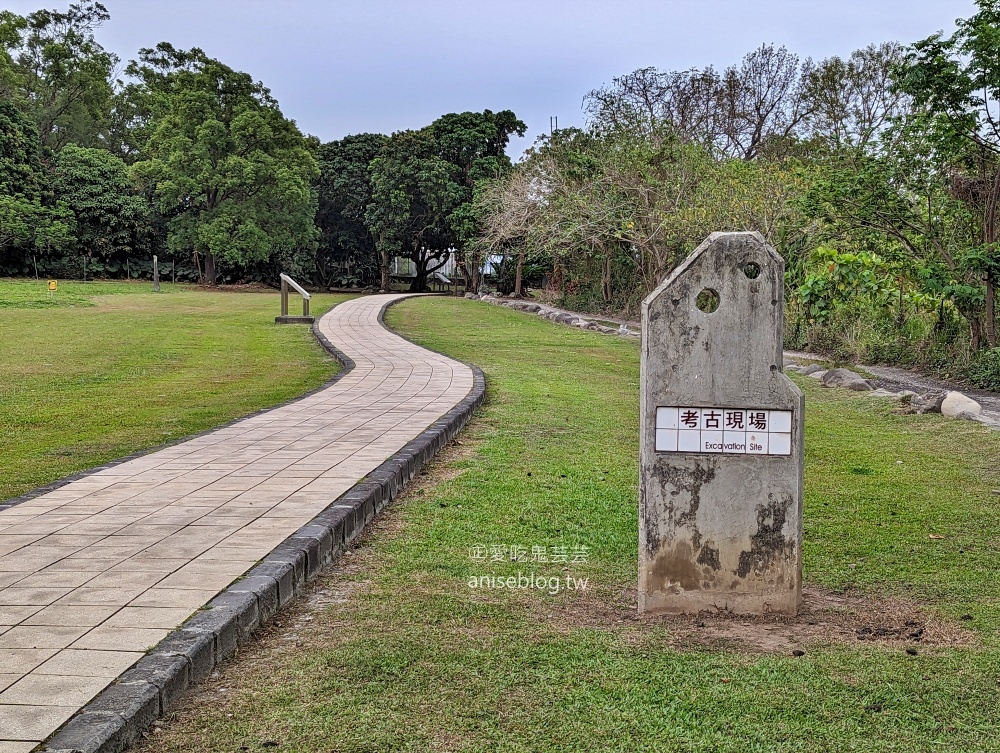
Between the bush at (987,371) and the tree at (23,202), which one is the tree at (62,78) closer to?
the tree at (23,202)

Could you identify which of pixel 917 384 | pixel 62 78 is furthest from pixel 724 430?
pixel 62 78

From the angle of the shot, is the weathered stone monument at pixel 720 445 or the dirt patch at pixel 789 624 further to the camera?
the weathered stone monument at pixel 720 445

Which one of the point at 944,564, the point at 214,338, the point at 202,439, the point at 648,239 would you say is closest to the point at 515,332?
the point at 648,239

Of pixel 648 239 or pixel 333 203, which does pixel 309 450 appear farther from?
pixel 333 203

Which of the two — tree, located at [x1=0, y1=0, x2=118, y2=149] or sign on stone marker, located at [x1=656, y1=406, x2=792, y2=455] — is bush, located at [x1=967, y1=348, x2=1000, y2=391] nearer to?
sign on stone marker, located at [x1=656, y1=406, x2=792, y2=455]

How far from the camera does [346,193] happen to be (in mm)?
48531

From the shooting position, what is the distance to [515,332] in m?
22.1

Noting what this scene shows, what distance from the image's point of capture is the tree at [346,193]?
4847 cm

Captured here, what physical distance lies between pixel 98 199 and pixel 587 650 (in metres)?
43.6

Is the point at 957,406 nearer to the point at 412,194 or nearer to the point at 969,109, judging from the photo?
the point at 969,109

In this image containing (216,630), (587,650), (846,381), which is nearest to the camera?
(216,630)

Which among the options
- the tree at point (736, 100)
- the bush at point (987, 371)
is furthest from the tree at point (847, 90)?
the bush at point (987, 371)

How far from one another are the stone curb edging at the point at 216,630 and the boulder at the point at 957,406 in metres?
6.21

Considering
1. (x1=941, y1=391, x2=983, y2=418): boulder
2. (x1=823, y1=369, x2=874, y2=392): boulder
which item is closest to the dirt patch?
(x1=941, y1=391, x2=983, y2=418): boulder
